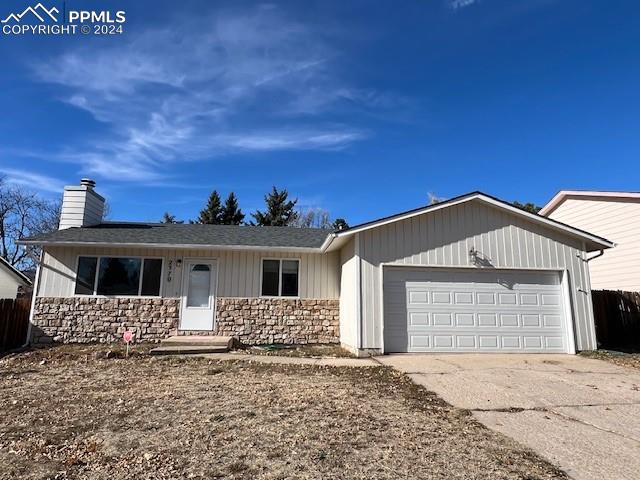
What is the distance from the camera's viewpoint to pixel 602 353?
382 inches

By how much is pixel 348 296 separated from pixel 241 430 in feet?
21.4

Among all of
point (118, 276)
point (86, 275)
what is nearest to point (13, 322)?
point (86, 275)

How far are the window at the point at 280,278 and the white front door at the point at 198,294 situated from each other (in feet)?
4.83

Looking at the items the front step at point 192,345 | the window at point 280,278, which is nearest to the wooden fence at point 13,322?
the front step at point 192,345

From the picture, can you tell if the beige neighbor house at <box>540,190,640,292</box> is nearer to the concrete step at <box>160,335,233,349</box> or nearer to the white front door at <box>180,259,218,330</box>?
the concrete step at <box>160,335,233,349</box>

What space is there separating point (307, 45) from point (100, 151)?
7029 mm

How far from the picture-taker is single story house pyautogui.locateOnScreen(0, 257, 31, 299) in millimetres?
17047

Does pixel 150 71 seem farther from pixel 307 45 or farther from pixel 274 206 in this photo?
pixel 274 206

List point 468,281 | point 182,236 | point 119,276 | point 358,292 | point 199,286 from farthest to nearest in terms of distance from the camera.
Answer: point 182,236 < point 199,286 < point 119,276 < point 468,281 < point 358,292

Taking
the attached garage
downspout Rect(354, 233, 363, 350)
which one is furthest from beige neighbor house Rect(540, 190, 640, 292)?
downspout Rect(354, 233, 363, 350)

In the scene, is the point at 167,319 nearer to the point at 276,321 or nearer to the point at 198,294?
the point at 198,294

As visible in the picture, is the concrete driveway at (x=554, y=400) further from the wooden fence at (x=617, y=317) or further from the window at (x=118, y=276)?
the window at (x=118, y=276)

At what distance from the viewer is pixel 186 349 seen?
31.4 feet

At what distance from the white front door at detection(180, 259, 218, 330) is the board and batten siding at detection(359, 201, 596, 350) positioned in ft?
15.2
